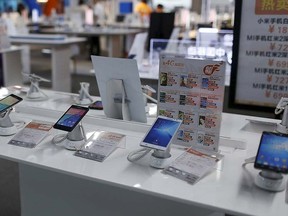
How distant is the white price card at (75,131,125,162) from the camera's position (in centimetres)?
145

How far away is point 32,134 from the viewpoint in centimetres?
163

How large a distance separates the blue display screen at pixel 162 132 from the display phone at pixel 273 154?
326 millimetres

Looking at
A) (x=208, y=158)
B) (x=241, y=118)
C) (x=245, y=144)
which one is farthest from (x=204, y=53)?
(x=208, y=158)

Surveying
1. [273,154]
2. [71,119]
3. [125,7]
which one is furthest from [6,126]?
[125,7]

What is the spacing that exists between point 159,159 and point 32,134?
0.63 m

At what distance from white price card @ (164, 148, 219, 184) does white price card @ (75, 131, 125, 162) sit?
0.28m

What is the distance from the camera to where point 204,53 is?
3.65m

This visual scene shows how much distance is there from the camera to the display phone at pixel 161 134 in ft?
4.37

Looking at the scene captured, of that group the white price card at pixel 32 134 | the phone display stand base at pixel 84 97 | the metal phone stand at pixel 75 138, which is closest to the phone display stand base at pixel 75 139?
the metal phone stand at pixel 75 138

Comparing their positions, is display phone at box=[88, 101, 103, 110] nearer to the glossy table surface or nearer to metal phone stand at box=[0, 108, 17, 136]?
the glossy table surface

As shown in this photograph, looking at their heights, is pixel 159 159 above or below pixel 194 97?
below

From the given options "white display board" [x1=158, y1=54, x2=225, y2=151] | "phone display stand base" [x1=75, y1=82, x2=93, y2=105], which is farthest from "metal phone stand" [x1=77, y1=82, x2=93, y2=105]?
"white display board" [x1=158, y1=54, x2=225, y2=151]

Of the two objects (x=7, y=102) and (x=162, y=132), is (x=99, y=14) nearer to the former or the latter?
(x=7, y=102)

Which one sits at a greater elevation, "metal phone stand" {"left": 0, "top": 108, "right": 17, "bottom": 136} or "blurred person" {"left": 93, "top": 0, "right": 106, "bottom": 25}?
"blurred person" {"left": 93, "top": 0, "right": 106, "bottom": 25}
